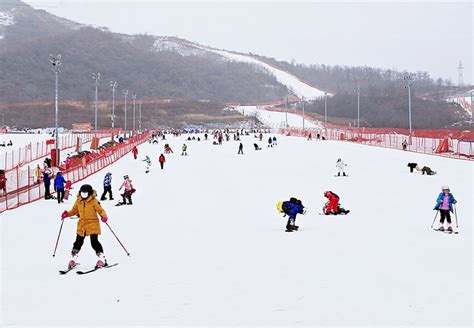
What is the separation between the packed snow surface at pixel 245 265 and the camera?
7.31 metres

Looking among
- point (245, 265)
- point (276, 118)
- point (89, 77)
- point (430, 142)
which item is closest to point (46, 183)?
point (245, 265)

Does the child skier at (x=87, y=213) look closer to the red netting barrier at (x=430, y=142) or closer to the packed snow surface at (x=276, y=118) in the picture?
the red netting barrier at (x=430, y=142)

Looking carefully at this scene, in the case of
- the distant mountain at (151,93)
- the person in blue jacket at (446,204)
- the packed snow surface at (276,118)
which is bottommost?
the person in blue jacket at (446,204)

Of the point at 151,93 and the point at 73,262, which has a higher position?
the point at 151,93

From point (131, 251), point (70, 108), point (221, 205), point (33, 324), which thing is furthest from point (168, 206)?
point (70, 108)

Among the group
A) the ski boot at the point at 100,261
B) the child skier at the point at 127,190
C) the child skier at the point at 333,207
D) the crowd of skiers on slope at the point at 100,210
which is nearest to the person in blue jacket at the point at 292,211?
the crowd of skiers on slope at the point at 100,210

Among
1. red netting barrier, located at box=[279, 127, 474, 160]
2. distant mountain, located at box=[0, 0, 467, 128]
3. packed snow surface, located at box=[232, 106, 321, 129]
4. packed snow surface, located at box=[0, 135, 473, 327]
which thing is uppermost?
distant mountain, located at box=[0, 0, 467, 128]

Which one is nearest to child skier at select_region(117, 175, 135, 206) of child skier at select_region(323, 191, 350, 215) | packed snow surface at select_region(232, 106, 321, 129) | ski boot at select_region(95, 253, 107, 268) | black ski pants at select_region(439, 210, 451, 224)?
child skier at select_region(323, 191, 350, 215)

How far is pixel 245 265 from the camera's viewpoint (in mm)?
10008

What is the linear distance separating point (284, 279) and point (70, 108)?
123674 millimetres

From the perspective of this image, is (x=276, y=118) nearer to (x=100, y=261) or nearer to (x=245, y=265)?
(x=245, y=265)

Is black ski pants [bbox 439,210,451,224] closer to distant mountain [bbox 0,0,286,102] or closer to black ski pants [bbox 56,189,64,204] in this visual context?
black ski pants [bbox 56,189,64,204]

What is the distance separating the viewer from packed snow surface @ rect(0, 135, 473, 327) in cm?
731

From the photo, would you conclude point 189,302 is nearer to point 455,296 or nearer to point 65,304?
point 65,304
